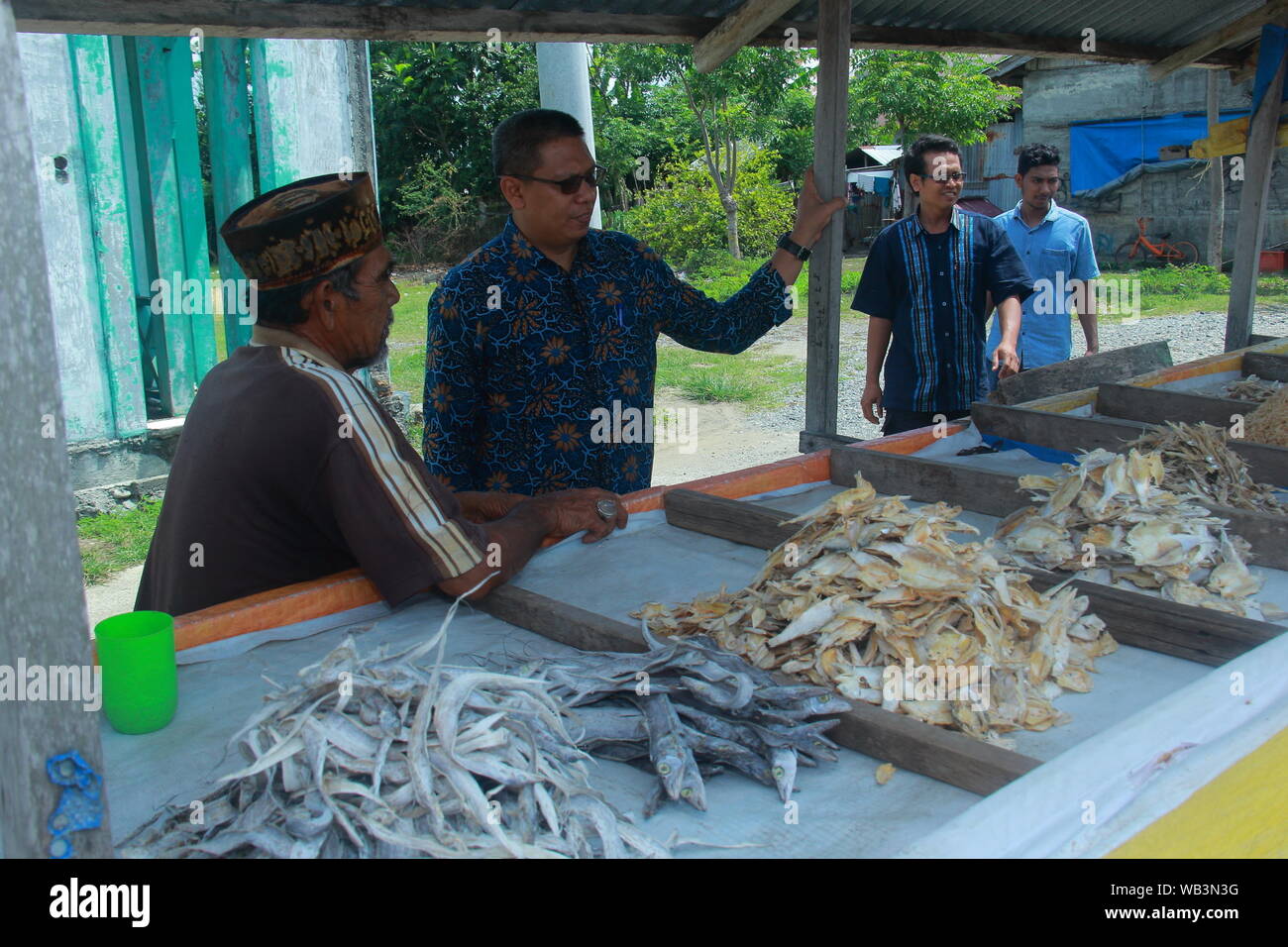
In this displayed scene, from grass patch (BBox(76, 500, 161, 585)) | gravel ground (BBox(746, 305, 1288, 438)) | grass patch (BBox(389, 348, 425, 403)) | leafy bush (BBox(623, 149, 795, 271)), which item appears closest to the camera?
grass patch (BBox(76, 500, 161, 585))

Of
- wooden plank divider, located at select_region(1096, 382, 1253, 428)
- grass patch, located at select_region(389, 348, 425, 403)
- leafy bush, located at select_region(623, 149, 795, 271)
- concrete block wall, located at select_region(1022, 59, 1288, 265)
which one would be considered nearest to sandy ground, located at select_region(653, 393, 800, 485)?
grass patch, located at select_region(389, 348, 425, 403)

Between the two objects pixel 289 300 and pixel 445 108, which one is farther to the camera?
pixel 445 108

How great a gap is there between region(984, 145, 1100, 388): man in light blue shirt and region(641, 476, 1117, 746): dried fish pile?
11.5 ft

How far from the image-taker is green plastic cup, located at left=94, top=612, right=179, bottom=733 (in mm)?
1593

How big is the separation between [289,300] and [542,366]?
0.99 meters

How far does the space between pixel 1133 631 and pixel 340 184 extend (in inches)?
69.0

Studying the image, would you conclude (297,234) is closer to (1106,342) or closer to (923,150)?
(923,150)

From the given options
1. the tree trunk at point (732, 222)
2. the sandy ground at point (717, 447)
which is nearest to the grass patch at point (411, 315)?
the sandy ground at point (717, 447)

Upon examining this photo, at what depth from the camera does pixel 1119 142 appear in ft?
58.6

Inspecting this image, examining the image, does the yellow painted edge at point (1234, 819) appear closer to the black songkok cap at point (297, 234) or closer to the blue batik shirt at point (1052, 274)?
the black songkok cap at point (297, 234)

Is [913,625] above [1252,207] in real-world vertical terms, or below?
below

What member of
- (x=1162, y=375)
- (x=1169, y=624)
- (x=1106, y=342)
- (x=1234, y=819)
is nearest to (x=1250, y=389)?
(x=1162, y=375)

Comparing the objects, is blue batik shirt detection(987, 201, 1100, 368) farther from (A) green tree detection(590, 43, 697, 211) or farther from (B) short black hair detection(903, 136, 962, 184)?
(A) green tree detection(590, 43, 697, 211)
